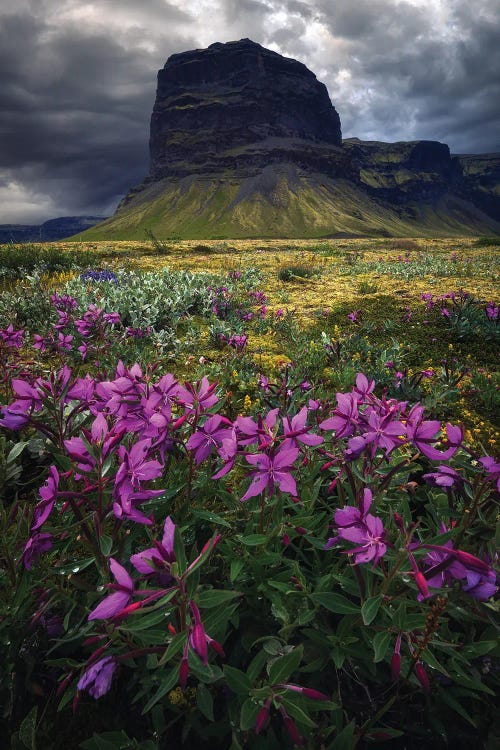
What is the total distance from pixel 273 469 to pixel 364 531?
0.38 metres

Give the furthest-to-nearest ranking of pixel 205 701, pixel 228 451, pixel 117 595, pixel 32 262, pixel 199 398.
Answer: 1. pixel 32 262
2. pixel 199 398
3. pixel 228 451
4. pixel 205 701
5. pixel 117 595

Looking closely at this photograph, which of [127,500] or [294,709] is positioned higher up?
[127,500]

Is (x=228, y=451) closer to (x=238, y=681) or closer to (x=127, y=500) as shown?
(x=127, y=500)

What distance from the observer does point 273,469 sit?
1.46 m

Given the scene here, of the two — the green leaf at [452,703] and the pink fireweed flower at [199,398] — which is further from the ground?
the pink fireweed flower at [199,398]

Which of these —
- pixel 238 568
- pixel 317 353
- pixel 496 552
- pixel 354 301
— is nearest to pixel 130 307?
pixel 317 353

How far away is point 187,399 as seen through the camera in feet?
5.36

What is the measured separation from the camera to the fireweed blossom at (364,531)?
1293 millimetres

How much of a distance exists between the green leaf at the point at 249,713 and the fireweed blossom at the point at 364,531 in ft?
1.82

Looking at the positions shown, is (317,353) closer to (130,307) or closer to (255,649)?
(130,307)

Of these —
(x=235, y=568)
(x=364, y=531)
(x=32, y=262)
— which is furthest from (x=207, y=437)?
(x=32, y=262)

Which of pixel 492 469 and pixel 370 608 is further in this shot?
pixel 492 469

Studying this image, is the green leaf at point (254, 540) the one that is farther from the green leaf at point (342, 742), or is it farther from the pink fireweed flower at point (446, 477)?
the pink fireweed flower at point (446, 477)

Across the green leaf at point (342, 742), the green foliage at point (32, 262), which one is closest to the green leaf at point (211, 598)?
the green leaf at point (342, 742)
